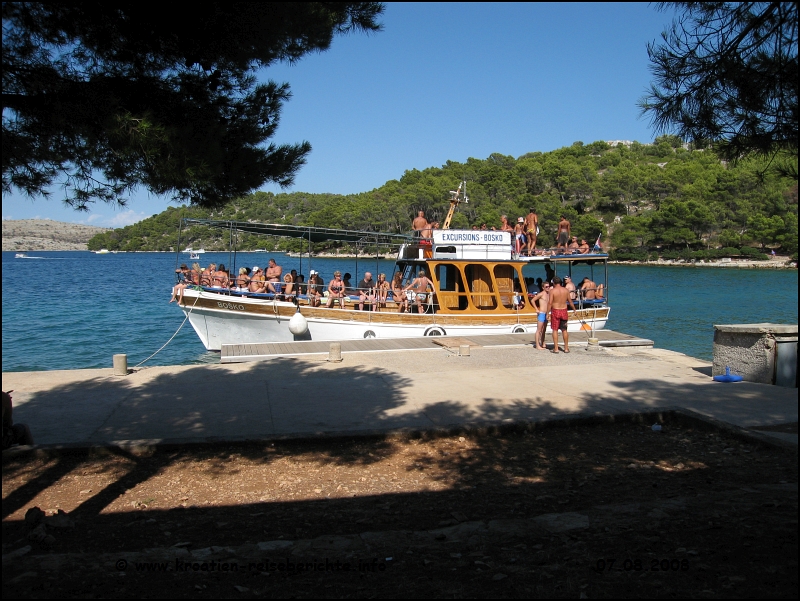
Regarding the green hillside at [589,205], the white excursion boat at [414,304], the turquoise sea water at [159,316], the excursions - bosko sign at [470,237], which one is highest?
the green hillside at [589,205]

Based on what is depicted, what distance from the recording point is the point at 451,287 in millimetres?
19609

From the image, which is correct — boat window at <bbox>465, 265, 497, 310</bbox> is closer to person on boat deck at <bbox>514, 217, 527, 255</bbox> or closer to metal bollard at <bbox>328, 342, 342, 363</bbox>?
person on boat deck at <bbox>514, 217, 527, 255</bbox>

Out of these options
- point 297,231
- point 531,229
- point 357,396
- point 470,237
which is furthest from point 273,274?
point 357,396

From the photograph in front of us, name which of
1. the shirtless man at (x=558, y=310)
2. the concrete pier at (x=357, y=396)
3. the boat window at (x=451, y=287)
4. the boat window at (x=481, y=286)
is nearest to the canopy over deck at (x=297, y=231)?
the boat window at (x=451, y=287)

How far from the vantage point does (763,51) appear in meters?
5.75

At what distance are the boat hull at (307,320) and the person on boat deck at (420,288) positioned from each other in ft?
2.06

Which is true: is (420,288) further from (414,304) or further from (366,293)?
(366,293)

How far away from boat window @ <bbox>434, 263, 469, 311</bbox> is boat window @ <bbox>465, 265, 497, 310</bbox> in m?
0.31

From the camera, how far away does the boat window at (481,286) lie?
1970cm

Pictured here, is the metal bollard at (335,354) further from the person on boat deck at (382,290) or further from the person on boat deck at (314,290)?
the person on boat deck at (382,290)

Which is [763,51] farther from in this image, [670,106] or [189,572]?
[189,572]

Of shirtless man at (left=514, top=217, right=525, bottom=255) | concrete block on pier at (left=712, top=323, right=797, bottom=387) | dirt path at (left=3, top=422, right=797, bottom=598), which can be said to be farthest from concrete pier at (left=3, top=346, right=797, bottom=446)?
shirtless man at (left=514, top=217, right=525, bottom=255)

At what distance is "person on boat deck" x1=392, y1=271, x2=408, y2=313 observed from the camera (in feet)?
61.7

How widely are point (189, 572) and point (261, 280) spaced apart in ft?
49.5
